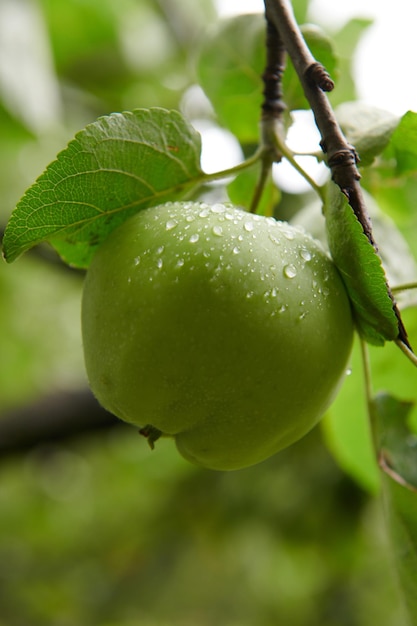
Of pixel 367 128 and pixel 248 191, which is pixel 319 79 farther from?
pixel 248 191

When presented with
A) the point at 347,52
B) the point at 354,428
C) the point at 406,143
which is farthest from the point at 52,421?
the point at 406,143

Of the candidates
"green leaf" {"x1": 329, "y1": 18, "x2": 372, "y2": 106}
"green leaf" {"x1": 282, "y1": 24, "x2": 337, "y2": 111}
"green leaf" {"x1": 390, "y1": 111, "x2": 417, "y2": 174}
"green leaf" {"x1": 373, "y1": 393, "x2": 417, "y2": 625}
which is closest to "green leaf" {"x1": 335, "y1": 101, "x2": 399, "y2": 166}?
"green leaf" {"x1": 390, "y1": 111, "x2": 417, "y2": 174}

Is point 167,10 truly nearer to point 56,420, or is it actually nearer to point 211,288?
point 56,420

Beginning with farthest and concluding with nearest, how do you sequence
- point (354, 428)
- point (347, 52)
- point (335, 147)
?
point (347, 52), point (354, 428), point (335, 147)

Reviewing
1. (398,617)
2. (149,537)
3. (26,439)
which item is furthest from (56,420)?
(398,617)

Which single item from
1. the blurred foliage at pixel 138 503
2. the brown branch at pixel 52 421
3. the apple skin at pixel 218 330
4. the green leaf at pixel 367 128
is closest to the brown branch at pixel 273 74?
the green leaf at pixel 367 128

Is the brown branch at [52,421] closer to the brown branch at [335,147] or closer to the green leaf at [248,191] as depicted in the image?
the green leaf at [248,191]
